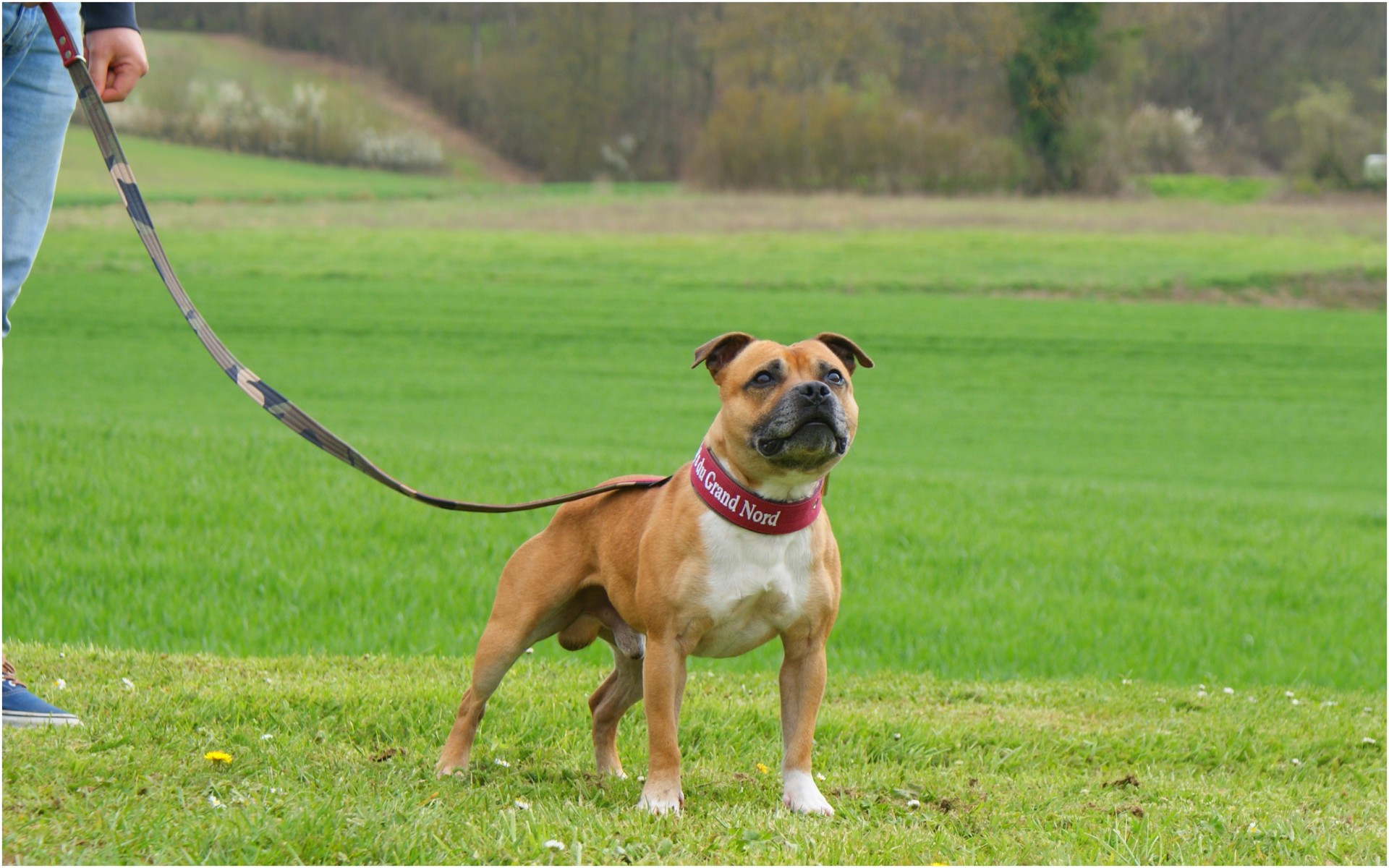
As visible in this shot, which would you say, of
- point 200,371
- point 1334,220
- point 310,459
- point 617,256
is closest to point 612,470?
point 310,459

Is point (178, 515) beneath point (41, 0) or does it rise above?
beneath

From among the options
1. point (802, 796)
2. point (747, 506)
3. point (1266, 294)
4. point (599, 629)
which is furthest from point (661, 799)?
point (1266, 294)

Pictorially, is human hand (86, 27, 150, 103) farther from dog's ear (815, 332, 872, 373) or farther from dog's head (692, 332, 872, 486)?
dog's ear (815, 332, 872, 373)

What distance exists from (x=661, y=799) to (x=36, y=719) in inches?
88.9

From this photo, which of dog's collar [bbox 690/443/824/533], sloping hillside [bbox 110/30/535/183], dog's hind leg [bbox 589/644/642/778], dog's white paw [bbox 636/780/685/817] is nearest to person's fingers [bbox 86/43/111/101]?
dog's collar [bbox 690/443/824/533]

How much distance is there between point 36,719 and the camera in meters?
4.36

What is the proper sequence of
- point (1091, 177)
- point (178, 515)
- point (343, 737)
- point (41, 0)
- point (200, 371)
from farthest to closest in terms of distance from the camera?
point (1091, 177) < point (200, 371) < point (178, 515) < point (343, 737) < point (41, 0)

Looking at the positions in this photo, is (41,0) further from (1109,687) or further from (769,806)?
(1109,687)

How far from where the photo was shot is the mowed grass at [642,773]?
351 cm

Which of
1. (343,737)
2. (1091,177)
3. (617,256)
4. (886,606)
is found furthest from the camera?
(1091,177)

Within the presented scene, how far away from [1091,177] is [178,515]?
39.4 m

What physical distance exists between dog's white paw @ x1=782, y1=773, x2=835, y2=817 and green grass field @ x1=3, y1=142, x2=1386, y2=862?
15 centimetres

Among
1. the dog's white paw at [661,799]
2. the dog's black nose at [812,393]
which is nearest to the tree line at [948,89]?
the dog's black nose at [812,393]

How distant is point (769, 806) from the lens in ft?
13.4
